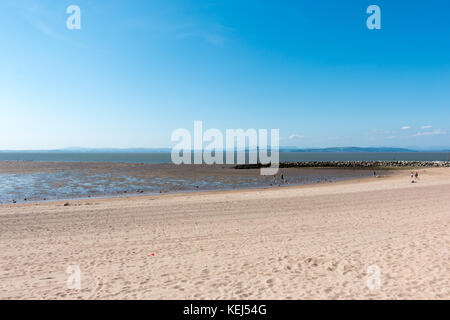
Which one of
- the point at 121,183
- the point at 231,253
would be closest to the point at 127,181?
the point at 121,183

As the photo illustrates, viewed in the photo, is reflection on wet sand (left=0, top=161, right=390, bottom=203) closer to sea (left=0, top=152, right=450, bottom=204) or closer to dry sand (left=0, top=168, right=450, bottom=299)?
sea (left=0, top=152, right=450, bottom=204)

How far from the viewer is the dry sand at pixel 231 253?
21.9 feet

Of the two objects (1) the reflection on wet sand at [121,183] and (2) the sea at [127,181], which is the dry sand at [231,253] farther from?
(1) the reflection on wet sand at [121,183]

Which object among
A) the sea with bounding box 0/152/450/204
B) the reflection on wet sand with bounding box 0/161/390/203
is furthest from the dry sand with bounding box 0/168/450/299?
the reflection on wet sand with bounding box 0/161/390/203

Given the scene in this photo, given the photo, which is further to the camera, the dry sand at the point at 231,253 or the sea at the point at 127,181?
the sea at the point at 127,181

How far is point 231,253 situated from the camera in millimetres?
9359

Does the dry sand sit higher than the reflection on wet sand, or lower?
higher

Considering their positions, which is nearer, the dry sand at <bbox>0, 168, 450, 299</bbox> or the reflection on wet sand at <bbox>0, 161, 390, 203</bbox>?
the dry sand at <bbox>0, 168, 450, 299</bbox>

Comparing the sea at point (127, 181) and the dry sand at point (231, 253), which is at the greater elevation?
the dry sand at point (231, 253)

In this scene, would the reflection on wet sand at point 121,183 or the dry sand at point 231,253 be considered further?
the reflection on wet sand at point 121,183

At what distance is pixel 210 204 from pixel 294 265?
12.0 metres

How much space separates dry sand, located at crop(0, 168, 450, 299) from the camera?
21.9ft

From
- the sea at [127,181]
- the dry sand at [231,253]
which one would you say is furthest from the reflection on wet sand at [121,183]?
the dry sand at [231,253]
